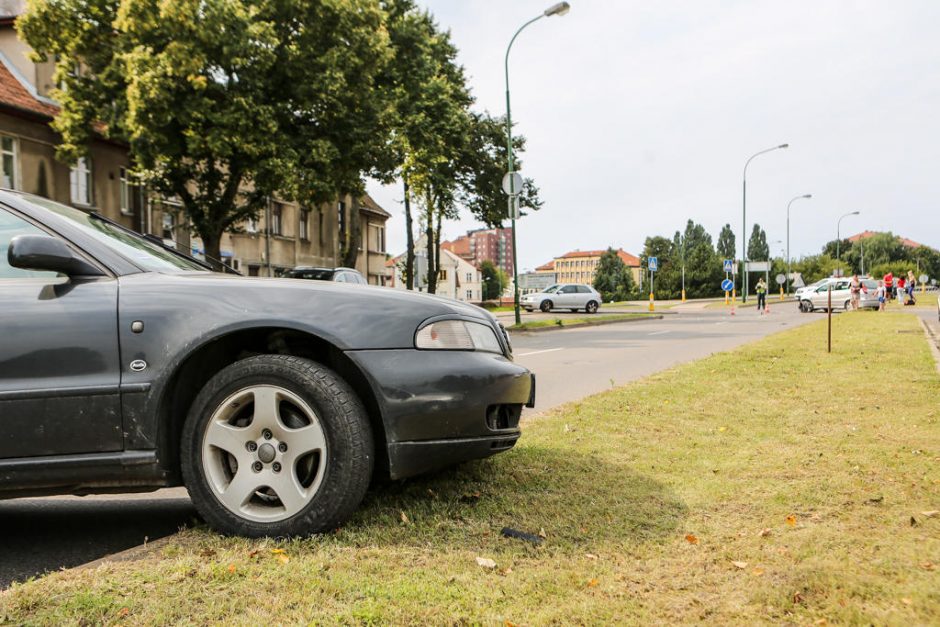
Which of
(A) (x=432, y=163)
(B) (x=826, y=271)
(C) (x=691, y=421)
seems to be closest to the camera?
(C) (x=691, y=421)

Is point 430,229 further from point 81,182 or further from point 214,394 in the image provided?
point 214,394

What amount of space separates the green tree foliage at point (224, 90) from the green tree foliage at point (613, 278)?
10949 centimetres

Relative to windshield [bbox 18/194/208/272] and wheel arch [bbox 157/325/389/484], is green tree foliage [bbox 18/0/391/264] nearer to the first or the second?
windshield [bbox 18/194/208/272]

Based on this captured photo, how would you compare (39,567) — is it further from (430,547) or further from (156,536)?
(430,547)

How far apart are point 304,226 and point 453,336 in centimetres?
3875

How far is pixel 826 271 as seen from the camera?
105 metres

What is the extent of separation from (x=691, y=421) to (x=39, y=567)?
174 inches

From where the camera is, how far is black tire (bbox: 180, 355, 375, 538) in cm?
308

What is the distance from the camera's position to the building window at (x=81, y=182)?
24484mm

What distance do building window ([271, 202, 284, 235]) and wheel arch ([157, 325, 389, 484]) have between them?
115 ft

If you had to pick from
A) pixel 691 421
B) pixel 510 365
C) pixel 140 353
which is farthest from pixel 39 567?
pixel 691 421

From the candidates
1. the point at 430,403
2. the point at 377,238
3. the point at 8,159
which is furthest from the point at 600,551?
the point at 377,238

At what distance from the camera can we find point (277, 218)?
125ft

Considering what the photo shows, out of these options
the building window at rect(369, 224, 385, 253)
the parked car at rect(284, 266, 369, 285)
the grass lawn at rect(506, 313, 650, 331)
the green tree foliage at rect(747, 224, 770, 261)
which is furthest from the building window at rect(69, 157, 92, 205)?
the green tree foliage at rect(747, 224, 770, 261)
